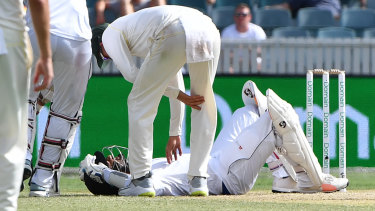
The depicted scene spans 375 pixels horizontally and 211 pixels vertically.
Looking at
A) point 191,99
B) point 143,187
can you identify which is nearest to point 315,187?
point 191,99

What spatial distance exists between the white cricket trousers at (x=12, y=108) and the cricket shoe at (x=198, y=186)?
2500 millimetres

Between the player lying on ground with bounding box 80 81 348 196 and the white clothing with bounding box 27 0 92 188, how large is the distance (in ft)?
0.94

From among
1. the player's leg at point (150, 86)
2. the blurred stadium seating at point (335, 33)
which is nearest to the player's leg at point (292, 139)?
the player's leg at point (150, 86)

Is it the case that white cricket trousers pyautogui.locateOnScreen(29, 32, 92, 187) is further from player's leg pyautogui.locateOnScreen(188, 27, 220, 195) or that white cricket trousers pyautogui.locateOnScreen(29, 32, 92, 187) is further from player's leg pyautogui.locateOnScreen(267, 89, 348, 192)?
player's leg pyautogui.locateOnScreen(267, 89, 348, 192)

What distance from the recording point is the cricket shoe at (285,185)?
6.86m

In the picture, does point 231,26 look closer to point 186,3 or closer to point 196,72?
point 186,3

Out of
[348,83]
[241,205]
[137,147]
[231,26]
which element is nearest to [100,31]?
[137,147]

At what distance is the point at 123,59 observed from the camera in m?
6.04

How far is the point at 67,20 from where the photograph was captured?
6.32 metres

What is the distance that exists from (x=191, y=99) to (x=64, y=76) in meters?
0.98

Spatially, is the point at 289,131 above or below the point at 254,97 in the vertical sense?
below

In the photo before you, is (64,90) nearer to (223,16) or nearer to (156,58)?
(156,58)

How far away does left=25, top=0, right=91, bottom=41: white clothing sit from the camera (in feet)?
20.6

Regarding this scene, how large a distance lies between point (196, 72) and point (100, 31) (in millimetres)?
908
